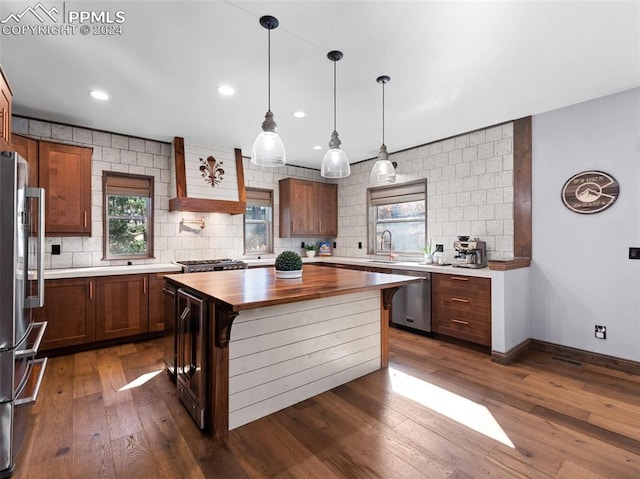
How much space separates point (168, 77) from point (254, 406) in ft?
8.86

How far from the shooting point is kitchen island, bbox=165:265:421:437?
6.39 ft

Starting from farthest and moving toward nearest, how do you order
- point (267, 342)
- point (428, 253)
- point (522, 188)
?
point (428, 253) → point (522, 188) → point (267, 342)

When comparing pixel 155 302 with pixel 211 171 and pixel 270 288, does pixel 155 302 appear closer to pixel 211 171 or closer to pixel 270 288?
pixel 211 171

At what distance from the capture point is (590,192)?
3088mm

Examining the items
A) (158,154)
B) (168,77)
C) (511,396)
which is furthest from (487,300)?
(158,154)

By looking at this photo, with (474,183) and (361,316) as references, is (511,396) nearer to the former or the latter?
(361,316)

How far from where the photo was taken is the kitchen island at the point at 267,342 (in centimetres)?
195

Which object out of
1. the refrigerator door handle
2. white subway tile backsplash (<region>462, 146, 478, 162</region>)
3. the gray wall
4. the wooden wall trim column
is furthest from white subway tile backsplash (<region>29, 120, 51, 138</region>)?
the gray wall

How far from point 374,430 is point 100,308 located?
3.23 meters

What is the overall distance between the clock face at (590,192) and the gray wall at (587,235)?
0.17ft

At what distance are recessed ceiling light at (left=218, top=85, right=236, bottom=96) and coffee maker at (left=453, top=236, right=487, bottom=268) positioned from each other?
9.89 feet

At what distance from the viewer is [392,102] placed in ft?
10.3

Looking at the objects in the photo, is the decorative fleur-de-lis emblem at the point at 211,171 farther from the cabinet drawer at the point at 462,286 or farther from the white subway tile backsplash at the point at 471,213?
the white subway tile backsplash at the point at 471,213

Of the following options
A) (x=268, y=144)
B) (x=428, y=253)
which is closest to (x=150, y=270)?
(x=268, y=144)
